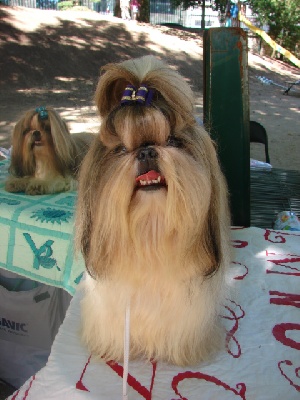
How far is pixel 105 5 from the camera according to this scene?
92.9 ft

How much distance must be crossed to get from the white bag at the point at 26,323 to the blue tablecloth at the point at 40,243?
34cm

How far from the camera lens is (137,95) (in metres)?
1.07

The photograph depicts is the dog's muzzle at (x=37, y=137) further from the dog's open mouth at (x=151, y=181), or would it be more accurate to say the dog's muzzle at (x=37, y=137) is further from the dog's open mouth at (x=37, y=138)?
the dog's open mouth at (x=151, y=181)

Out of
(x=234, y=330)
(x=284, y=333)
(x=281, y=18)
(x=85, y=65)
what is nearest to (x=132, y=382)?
(x=234, y=330)

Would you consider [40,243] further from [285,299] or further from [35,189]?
[285,299]

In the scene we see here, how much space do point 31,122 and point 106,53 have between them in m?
10.4

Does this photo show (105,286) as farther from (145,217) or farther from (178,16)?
(178,16)

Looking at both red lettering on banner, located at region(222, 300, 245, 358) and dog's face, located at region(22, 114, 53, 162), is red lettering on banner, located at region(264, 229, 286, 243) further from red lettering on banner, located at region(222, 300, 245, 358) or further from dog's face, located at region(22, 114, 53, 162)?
dog's face, located at region(22, 114, 53, 162)

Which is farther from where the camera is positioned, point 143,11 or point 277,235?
point 143,11

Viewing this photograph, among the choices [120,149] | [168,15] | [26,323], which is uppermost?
[168,15]

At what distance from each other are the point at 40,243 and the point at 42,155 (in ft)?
2.16

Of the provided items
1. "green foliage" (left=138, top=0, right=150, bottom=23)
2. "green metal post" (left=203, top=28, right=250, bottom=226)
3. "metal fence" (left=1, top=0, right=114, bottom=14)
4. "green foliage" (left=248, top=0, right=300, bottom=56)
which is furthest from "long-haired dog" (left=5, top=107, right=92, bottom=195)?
"metal fence" (left=1, top=0, right=114, bottom=14)

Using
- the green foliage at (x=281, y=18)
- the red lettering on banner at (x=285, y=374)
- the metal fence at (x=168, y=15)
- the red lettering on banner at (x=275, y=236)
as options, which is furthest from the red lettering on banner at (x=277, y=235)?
the metal fence at (x=168, y=15)

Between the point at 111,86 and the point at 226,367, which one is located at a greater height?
the point at 111,86
